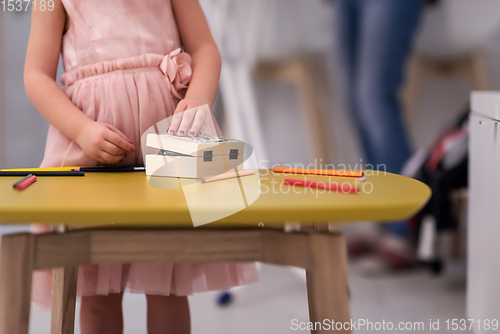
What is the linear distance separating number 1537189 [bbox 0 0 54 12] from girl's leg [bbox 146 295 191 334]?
0.46 metres

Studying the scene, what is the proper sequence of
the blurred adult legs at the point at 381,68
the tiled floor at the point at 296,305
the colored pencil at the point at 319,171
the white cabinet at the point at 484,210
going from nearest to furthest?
the colored pencil at the point at 319,171 < the white cabinet at the point at 484,210 < the tiled floor at the point at 296,305 < the blurred adult legs at the point at 381,68

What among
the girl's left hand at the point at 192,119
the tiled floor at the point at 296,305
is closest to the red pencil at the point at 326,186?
the girl's left hand at the point at 192,119

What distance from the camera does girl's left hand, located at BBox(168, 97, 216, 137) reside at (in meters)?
0.46

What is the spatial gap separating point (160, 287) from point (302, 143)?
4.03 ft

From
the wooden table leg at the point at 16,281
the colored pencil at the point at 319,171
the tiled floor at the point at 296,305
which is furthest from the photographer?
the tiled floor at the point at 296,305

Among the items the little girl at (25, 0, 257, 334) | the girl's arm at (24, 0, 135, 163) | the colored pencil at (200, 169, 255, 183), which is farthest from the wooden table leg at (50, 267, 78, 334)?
the colored pencil at (200, 169, 255, 183)

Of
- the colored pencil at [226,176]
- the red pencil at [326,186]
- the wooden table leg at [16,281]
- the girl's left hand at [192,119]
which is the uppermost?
the girl's left hand at [192,119]

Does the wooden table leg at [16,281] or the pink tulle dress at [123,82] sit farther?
the pink tulle dress at [123,82]

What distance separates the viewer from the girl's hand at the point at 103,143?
472 mm

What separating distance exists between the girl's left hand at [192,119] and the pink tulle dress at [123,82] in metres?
0.08

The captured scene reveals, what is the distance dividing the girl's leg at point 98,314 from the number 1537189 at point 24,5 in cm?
44

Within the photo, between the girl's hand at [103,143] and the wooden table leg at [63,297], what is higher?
the girl's hand at [103,143]

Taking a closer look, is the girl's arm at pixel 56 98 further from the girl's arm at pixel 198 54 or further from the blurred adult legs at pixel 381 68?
the blurred adult legs at pixel 381 68

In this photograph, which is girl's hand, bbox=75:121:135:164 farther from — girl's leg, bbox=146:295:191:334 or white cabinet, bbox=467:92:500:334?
white cabinet, bbox=467:92:500:334
